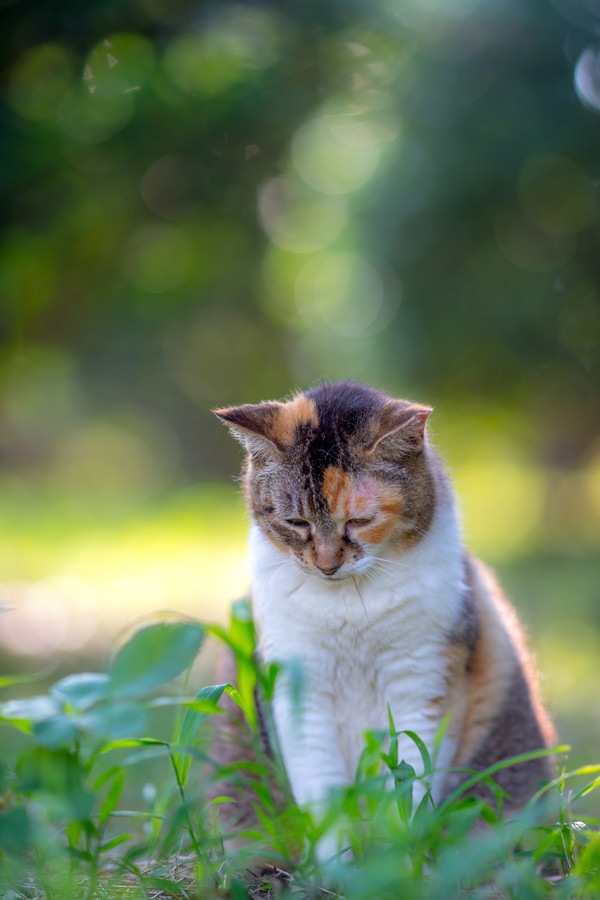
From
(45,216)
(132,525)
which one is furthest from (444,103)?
(132,525)

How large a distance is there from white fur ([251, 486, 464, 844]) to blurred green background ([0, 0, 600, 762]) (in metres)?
1.70

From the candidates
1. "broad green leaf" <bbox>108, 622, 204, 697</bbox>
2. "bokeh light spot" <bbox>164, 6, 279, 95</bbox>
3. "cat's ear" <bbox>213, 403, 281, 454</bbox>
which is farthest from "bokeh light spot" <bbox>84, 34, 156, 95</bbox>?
"broad green leaf" <bbox>108, 622, 204, 697</bbox>

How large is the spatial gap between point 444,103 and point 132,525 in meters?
5.74

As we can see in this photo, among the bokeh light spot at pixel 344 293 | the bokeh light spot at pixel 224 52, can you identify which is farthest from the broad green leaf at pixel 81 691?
the bokeh light spot at pixel 344 293

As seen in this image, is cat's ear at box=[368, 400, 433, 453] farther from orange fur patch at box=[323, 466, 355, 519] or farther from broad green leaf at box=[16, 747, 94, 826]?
broad green leaf at box=[16, 747, 94, 826]

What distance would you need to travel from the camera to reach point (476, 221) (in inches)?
249

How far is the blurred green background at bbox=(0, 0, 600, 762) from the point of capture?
4.88m

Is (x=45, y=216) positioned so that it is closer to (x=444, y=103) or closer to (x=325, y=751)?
(x=444, y=103)

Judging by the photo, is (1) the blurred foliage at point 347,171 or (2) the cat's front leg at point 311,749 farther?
(1) the blurred foliage at point 347,171

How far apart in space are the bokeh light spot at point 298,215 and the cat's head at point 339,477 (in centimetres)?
464

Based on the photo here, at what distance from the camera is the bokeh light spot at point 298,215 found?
693 cm

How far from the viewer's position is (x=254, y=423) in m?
2.24

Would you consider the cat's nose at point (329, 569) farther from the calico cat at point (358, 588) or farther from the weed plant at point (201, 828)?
the weed plant at point (201, 828)

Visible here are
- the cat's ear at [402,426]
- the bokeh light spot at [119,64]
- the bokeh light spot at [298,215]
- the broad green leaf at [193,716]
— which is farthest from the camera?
the bokeh light spot at [298,215]
